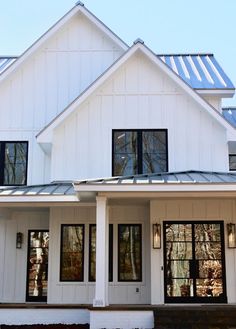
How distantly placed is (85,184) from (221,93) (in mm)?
6292

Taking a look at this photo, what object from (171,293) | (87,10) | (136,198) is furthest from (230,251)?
(87,10)

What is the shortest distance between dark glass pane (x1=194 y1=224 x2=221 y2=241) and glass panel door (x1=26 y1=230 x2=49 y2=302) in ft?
14.7

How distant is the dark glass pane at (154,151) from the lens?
13281 millimetres

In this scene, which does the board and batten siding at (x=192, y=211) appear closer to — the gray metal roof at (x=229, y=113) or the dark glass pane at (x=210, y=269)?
the dark glass pane at (x=210, y=269)

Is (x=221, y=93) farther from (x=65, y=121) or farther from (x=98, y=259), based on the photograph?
(x=98, y=259)

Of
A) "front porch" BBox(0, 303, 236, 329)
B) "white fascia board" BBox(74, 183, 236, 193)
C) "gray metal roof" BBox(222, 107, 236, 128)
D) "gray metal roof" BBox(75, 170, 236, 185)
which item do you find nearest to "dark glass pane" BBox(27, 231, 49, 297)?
"front porch" BBox(0, 303, 236, 329)

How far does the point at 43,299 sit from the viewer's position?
13.6 m

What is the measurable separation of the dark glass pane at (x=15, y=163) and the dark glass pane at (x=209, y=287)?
6.00 meters

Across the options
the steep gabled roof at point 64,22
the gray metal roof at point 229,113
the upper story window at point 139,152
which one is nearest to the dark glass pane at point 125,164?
the upper story window at point 139,152

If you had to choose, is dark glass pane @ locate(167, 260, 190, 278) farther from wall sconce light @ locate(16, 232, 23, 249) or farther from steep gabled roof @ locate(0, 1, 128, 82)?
steep gabled roof @ locate(0, 1, 128, 82)

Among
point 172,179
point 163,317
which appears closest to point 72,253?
point 163,317

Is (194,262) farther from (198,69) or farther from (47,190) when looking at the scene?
(198,69)

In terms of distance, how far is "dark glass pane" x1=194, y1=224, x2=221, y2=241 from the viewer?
39.8ft

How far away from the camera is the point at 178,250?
12039mm
